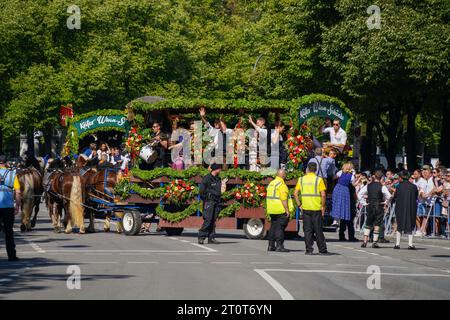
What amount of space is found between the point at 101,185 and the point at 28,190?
6.49 ft

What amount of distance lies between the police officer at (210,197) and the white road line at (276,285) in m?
6.85

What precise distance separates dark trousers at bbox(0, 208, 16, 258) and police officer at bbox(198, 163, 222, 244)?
579cm

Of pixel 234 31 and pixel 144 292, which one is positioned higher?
pixel 234 31

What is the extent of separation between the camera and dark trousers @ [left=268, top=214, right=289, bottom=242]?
2416 centimetres

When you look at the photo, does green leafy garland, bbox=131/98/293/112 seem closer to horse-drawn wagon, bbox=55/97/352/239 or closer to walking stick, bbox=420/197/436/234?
horse-drawn wagon, bbox=55/97/352/239

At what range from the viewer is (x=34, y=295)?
50.5ft

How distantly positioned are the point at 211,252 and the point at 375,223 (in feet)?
18.0

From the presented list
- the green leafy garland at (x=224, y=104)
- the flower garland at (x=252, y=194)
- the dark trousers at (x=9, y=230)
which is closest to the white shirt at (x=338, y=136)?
the green leafy garland at (x=224, y=104)

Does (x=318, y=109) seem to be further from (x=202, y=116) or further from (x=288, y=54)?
(x=288, y=54)

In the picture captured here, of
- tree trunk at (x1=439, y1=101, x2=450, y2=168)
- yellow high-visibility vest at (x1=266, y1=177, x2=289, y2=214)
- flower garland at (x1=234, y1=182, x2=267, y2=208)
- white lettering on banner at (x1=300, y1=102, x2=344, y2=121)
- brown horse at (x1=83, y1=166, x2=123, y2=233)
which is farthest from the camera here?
tree trunk at (x1=439, y1=101, x2=450, y2=168)

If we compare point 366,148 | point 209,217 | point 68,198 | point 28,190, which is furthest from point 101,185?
point 366,148

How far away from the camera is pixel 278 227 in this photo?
79.5 feet

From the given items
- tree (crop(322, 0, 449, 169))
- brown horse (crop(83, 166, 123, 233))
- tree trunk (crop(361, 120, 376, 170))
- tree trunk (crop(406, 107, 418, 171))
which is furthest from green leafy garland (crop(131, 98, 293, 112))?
tree trunk (crop(361, 120, 376, 170))

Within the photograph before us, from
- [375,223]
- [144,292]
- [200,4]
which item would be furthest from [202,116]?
[200,4]
